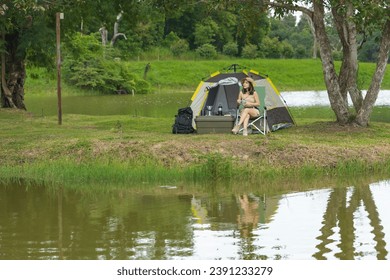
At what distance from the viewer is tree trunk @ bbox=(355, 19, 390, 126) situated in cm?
1844

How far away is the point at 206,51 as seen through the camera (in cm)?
6831

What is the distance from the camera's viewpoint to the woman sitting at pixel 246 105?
57.9 ft

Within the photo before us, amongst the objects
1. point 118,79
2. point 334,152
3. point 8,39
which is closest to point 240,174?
point 334,152

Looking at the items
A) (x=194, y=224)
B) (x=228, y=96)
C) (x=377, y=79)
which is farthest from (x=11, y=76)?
(x=194, y=224)

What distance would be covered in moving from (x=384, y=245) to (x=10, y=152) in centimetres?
878

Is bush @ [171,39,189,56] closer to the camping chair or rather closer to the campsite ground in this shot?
the camping chair

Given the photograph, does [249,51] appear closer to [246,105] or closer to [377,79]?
[377,79]

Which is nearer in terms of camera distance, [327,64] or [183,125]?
[183,125]

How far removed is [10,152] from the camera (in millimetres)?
16219

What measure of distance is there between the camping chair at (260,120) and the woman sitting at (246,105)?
0.15 meters

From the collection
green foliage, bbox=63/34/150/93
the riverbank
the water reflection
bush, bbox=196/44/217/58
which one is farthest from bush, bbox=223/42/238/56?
the water reflection

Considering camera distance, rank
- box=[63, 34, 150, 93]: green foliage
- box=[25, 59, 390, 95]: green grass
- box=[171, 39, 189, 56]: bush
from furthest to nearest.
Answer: box=[171, 39, 189, 56]: bush
box=[25, 59, 390, 95]: green grass
box=[63, 34, 150, 93]: green foliage

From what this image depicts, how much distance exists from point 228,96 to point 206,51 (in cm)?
4758

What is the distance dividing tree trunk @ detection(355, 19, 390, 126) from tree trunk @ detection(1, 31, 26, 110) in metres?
12.3
